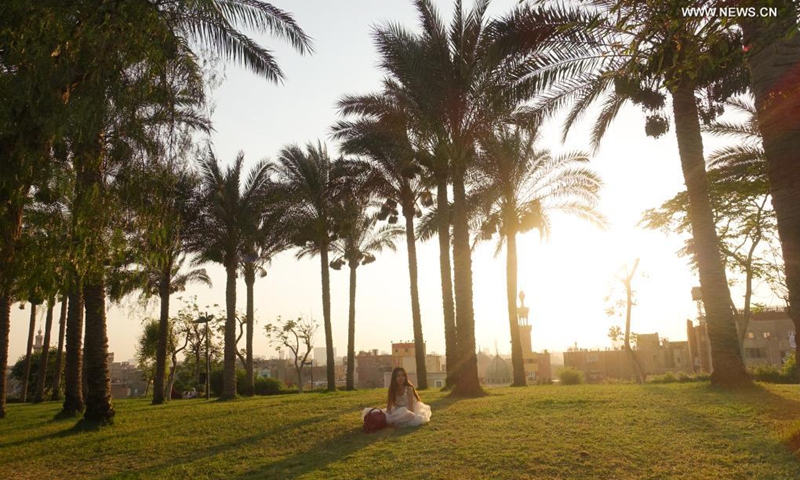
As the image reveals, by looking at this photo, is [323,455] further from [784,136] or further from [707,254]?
[707,254]

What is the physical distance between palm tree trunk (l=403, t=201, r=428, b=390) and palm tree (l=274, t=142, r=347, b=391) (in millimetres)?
4345

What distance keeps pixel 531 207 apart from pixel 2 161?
21.5 metres

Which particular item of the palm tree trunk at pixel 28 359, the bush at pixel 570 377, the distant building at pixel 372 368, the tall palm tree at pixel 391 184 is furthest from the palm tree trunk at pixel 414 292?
the distant building at pixel 372 368

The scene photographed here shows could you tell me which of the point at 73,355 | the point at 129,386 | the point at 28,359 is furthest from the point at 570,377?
the point at 129,386

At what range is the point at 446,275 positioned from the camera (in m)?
22.2

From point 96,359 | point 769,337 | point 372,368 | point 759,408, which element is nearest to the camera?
point 759,408

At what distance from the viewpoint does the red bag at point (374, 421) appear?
10.8m

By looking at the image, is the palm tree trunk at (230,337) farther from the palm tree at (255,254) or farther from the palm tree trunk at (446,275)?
the palm tree trunk at (446,275)

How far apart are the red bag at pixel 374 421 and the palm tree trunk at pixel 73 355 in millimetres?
10144

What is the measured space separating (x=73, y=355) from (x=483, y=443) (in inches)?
555

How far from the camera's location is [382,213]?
83.9ft

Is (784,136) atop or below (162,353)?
atop

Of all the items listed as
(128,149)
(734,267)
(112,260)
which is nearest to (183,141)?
(128,149)

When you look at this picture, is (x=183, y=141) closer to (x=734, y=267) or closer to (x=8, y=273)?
(x=8, y=273)
